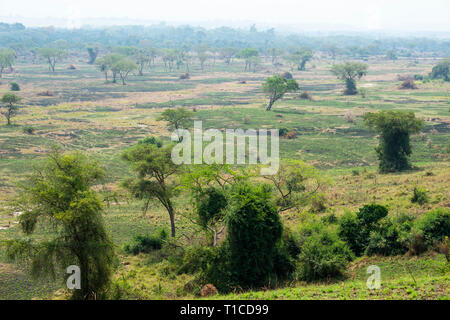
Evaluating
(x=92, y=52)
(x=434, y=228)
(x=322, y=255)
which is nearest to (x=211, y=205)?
(x=322, y=255)

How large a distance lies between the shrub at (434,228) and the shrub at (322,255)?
4.41 metres

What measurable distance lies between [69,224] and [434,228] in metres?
20.3

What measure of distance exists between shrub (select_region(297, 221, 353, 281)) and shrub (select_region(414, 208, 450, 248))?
441 centimetres

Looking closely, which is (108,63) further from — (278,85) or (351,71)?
(351,71)

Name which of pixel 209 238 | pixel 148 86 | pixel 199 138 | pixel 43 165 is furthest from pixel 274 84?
pixel 43 165

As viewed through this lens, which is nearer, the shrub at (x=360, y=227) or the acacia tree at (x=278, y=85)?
the shrub at (x=360, y=227)

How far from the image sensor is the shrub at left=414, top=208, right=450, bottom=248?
24006 mm

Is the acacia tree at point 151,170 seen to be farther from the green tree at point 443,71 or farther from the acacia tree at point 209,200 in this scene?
the green tree at point 443,71

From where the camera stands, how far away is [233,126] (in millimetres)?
72562

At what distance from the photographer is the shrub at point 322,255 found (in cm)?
2260

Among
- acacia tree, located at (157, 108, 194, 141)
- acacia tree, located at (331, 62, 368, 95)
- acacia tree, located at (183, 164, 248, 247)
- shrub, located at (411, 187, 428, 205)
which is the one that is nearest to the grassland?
shrub, located at (411, 187, 428, 205)

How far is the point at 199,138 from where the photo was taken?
63.7 m

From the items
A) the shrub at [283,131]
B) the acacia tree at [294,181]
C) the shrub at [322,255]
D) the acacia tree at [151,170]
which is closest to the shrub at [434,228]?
the shrub at [322,255]

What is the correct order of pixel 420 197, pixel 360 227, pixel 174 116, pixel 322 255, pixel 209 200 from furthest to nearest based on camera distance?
pixel 174 116 → pixel 420 197 → pixel 209 200 → pixel 360 227 → pixel 322 255
